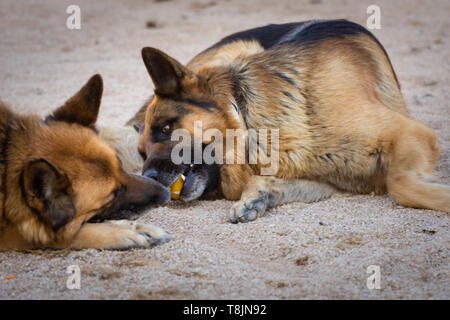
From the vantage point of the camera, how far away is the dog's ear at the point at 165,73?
3.58 m

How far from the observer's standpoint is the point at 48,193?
2.68 meters

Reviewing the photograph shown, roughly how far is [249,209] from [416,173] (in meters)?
1.29

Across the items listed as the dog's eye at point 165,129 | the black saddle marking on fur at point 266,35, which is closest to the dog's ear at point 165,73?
the dog's eye at point 165,129

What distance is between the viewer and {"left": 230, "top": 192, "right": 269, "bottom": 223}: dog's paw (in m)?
3.58

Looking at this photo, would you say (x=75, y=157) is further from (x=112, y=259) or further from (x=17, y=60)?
(x=17, y=60)

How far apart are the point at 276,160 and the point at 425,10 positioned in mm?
8539

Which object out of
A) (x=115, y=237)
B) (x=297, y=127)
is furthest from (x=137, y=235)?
(x=297, y=127)

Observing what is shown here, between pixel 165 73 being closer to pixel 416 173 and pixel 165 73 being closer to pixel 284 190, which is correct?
pixel 284 190

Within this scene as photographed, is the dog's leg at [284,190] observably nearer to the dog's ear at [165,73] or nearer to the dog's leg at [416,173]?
the dog's leg at [416,173]

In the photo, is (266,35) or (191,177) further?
(266,35)

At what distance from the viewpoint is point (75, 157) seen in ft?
9.29
